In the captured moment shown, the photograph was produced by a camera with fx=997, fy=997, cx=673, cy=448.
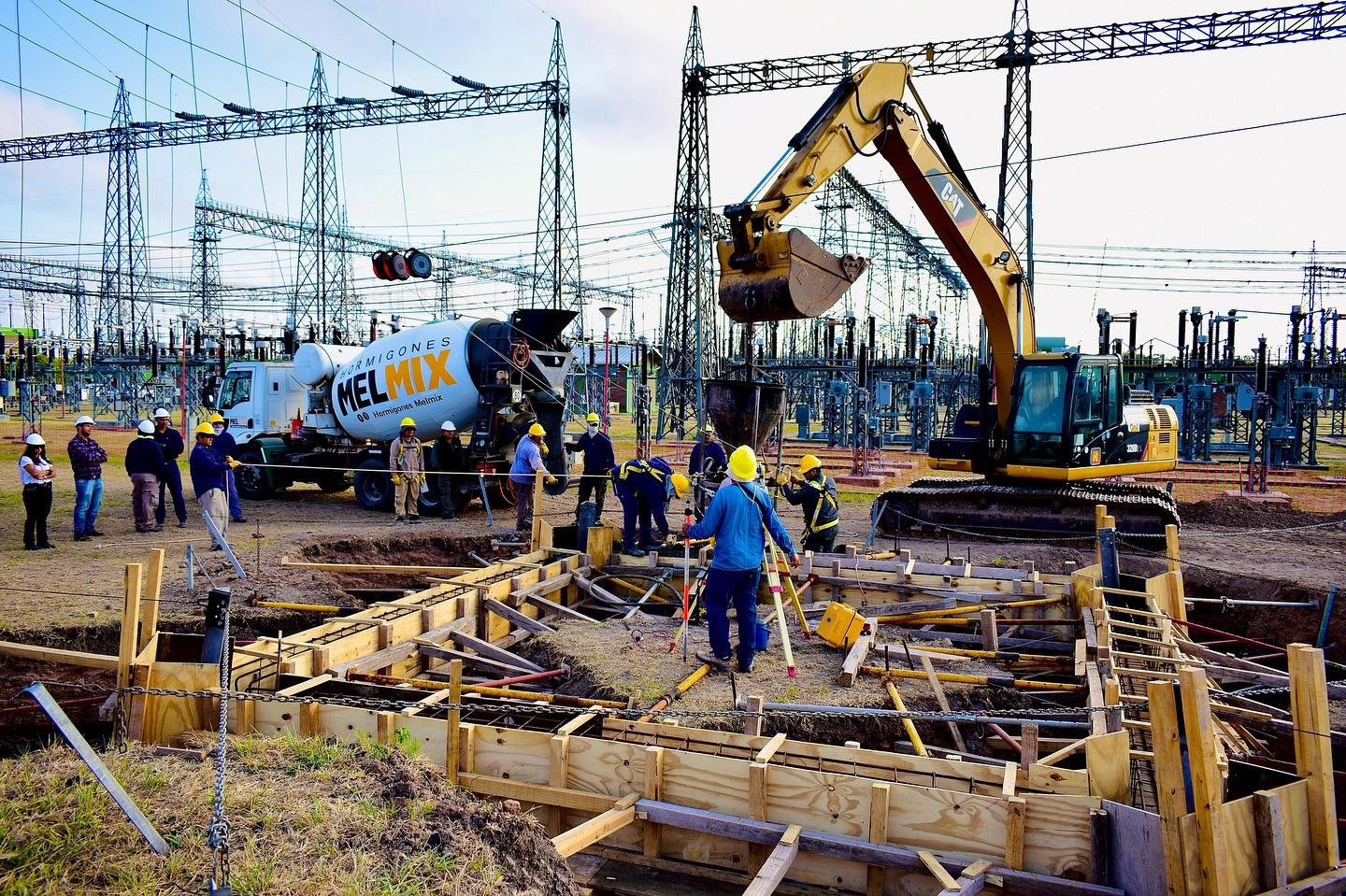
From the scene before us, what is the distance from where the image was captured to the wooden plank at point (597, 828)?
Answer: 4793mm

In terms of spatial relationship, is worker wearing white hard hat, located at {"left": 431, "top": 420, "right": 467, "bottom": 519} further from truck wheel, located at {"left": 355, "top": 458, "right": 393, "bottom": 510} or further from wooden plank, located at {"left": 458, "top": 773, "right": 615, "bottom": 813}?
wooden plank, located at {"left": 458, "top": 773, "right": 615, "bottom": 813}

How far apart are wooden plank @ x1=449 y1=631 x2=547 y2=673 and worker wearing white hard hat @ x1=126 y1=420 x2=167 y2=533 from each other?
826cm

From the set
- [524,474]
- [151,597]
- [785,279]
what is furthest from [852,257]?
[151,597]

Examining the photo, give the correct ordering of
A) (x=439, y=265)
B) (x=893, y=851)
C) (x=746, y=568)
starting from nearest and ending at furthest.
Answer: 1. (x=893, y=851)
2. (x=746, y=568)
3. (x=439, y=265)

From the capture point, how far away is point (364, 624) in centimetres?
812

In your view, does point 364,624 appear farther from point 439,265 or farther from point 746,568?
point 439,265

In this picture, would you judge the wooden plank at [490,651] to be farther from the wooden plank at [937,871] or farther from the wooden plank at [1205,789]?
the wooden plank at [1205,789]

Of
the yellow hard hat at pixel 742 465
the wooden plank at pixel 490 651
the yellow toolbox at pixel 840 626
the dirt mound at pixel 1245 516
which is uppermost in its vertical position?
the yellow hard hat at pixel 742 465

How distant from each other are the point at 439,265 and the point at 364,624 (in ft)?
168

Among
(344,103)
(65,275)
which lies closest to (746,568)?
(344,103)

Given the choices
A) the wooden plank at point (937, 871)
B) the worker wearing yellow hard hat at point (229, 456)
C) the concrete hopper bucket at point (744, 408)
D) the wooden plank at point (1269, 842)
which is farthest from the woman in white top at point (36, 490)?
the wooden plank at point (1269, 842)

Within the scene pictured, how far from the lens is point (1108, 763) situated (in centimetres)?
493

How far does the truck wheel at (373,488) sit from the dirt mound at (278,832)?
12.7 metres

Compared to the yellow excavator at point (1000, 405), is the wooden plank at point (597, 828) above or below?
below
